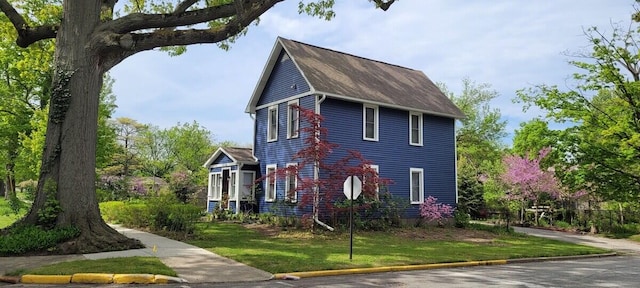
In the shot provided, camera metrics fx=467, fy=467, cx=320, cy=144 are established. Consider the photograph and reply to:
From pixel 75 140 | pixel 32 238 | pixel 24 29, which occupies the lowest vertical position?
pixel 32 238

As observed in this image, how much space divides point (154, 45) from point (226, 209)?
12455mm

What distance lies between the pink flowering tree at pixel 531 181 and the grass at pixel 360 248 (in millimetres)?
7314

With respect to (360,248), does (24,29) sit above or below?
above

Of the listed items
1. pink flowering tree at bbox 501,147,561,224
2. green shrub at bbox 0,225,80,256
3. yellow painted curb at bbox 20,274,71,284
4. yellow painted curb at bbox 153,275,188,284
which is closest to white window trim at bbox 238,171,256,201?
green shrub at bbox 0,225,80,256

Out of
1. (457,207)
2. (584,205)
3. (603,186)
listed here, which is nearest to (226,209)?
(457,207)

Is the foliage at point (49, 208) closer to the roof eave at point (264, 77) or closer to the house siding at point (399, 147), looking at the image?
the house siding at point (399, 147)

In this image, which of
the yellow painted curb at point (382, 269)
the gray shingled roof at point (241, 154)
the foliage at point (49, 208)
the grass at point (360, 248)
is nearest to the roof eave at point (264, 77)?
the gray shingled roof at point (241, 154)

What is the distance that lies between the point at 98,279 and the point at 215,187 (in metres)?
17.5

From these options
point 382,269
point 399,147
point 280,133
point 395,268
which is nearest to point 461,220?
point 399,147

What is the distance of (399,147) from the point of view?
21781mm

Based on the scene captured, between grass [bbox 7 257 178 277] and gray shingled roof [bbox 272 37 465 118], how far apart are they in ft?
36.1

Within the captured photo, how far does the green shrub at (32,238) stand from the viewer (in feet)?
35.1

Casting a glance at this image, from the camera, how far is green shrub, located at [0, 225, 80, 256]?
35.1 feet

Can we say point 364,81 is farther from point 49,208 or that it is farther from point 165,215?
point 49,208
